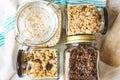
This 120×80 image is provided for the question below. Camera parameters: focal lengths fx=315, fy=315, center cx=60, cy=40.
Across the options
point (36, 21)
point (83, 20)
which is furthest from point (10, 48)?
point (83, 20)

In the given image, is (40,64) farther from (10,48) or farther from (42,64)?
(10,48)

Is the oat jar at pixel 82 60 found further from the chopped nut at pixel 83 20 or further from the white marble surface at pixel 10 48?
the white marble surface at pixel 10 48

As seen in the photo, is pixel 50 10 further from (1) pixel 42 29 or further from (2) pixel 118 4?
(2) pixel 118 4

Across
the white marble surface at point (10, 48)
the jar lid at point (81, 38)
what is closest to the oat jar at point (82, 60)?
the jar lid at point (81, 38)

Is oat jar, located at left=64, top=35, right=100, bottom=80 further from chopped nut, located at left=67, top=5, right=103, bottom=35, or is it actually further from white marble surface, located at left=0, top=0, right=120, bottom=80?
white marble surface, located at left=0, top=0, right=120, bottom=80

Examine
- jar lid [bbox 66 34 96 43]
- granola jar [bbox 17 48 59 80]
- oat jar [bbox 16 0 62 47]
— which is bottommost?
granola jar [bbox 17 48 59 80]

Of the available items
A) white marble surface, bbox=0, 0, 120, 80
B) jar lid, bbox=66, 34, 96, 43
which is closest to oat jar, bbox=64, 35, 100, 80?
jar lid, bbox=66, 34, 96, 43
